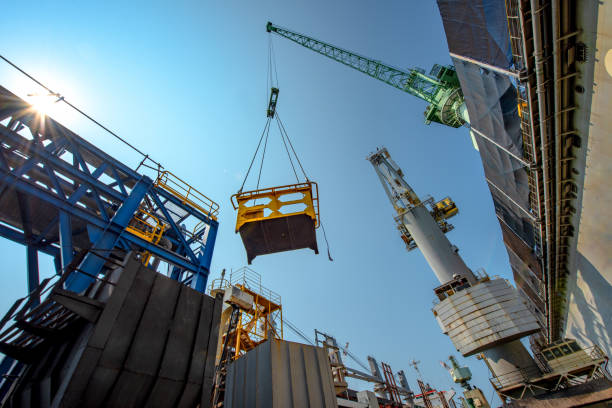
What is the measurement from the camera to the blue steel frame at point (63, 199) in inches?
326

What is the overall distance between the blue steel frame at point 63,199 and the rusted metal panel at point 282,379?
204 inches

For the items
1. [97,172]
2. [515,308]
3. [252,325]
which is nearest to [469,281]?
[515,308]

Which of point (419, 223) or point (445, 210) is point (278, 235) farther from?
point (445, 210)

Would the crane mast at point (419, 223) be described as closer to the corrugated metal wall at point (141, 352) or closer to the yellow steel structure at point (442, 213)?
the yellow steel structure at point (442, 213)

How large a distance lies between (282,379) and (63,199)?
9.07 meters

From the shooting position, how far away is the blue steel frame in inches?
326

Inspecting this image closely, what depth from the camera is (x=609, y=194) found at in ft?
26.4

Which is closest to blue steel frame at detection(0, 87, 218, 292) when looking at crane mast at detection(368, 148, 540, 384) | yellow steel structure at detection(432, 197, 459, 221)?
crane mast at detection(368, 148, 540, 384)

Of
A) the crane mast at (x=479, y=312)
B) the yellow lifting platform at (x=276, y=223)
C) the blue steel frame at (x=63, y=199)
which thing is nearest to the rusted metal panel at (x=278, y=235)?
the yellow lifting platform at (x=276, y=223)

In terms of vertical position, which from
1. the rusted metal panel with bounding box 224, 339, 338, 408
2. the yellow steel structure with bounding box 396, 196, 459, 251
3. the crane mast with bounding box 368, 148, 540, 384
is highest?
the yellow steel structure with bounding box 396, 196, 459, 251

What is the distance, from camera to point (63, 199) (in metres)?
8.86

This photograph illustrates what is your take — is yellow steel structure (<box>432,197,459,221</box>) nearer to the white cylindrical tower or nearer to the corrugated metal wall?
the white cylindrical tower

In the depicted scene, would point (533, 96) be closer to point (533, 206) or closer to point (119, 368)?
point (533, 206)

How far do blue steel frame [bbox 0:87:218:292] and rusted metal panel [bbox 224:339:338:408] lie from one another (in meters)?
5.19
